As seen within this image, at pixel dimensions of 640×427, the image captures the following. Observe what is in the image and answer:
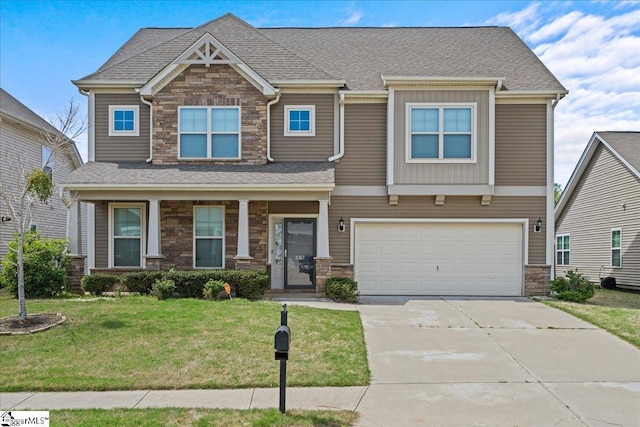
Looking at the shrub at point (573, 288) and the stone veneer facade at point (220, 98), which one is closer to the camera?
the shrub at point (573, 288)

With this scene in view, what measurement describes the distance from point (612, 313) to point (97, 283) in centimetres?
1254

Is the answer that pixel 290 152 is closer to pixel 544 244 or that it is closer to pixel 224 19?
pixel 224 19

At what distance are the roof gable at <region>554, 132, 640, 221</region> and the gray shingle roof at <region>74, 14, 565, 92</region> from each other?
5.23 meters

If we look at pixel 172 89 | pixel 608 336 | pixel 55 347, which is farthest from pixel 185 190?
pixel 608 336

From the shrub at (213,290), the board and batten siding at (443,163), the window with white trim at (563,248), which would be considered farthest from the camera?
the window with white trim at (563,248)

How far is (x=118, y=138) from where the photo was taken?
1520 centimetres

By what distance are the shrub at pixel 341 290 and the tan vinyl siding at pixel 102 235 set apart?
672 cm

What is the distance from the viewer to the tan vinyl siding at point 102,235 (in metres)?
14.8

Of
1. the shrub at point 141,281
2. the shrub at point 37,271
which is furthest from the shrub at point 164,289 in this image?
the shrub at point 37,271

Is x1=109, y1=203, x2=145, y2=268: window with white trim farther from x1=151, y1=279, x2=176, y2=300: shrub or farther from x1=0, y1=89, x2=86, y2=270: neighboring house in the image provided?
x1=0, y1=89, x2=86, y2=270: neighboring house

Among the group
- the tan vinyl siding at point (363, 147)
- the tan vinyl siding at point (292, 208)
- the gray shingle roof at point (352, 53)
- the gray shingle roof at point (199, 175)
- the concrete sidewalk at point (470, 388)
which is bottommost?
the concrete sidewalk at point (470, 388)

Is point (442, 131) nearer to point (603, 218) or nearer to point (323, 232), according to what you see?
point (323, 232)

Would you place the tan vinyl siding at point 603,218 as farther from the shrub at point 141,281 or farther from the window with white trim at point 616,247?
the shrub at point 141,281

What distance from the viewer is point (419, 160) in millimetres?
14383
